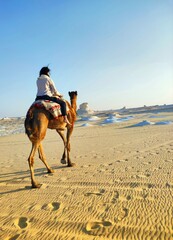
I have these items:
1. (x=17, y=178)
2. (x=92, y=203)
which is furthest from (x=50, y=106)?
(x=92, y=203)

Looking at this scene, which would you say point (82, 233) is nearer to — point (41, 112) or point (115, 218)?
point (115, 218)

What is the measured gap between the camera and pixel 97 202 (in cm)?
534

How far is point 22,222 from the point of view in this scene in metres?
4.71

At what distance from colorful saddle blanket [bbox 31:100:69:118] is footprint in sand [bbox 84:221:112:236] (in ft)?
14.0

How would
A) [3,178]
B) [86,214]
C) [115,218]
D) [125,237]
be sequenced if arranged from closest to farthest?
[125,237] < [115,218] < [86,214] < [3,178]

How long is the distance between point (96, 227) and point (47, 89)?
5.15 metres

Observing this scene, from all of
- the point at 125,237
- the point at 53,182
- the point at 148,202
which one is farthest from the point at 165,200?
the point at 53,182

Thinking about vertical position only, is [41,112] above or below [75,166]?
above

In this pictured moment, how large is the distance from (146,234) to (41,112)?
481cm

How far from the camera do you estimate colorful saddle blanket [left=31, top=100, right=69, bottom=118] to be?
7699mm

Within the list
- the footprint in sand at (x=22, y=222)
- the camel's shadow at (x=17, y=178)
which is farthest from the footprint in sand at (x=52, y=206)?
the camel's shadow at (x=17, y=178)

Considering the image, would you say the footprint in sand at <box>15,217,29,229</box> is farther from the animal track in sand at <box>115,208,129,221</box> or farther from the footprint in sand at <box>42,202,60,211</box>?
the animal track in sand at <box>115,208,129,221</box>

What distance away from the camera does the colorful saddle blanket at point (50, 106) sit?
7.70m

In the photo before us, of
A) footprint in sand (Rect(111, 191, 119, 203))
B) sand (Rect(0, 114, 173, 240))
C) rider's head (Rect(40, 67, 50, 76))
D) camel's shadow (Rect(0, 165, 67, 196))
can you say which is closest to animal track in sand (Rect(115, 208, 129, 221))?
sand (Rect(0, 114, 173, 240))
